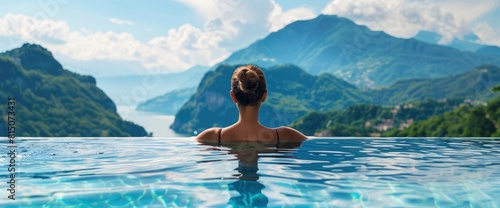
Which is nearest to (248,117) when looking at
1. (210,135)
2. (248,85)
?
(248,85)

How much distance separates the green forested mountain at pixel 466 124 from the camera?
70.7 meters

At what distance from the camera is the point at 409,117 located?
134 meters

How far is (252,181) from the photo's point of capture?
4.34 m

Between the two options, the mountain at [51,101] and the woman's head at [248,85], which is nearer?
the woman's head at [248,85]

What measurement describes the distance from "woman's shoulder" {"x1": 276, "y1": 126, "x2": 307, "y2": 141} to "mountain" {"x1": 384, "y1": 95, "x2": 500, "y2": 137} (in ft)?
207

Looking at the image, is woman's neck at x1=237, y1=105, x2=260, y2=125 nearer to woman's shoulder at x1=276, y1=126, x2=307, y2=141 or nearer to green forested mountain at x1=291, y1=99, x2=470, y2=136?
woman's shoulder at x1=276, y1=126, x2=307, y2=141

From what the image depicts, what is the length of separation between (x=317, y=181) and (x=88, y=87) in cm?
15466

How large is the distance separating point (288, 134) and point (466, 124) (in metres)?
76.8

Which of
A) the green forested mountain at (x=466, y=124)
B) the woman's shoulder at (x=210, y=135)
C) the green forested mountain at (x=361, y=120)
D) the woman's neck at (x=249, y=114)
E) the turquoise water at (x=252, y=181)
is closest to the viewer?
the turquoise water at (x=252, y=181)

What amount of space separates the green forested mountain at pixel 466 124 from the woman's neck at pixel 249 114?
6414cm

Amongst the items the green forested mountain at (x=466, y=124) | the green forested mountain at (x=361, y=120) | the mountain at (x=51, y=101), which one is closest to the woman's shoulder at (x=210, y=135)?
the green forested mountain at (x=466, y=124)

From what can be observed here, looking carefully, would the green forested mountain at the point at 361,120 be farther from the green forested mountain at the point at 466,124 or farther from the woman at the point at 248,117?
the woman at the point at 248,117

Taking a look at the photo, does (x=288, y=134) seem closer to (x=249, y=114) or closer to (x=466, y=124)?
(x=249, y=114)

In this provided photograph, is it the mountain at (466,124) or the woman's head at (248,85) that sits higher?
the mountain at (466,124)
